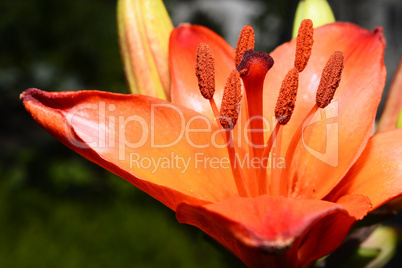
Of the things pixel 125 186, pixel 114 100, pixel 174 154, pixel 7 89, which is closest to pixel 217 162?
pixel 174 154

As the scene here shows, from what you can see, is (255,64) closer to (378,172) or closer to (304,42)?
(304,42)

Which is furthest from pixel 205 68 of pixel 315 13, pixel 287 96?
pixel 315 13

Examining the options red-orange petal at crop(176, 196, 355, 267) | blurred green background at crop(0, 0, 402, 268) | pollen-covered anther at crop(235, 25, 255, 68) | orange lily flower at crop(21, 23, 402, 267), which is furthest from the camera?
blurred green background at crop(0, 0, 402, 268)

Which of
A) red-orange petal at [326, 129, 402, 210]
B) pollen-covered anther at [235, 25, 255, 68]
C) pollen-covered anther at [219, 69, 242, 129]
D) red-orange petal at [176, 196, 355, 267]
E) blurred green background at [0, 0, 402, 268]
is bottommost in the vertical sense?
blurred green background at [0, 0, 402, 268]

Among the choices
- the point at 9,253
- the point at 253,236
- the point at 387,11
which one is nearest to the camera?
the point at 253,236

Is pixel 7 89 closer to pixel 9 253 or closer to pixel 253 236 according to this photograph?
pixel 9 253

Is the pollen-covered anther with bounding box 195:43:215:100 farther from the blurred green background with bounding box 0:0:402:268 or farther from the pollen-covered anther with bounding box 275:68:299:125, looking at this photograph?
the blurred green background with bounding box 0:0:402:268

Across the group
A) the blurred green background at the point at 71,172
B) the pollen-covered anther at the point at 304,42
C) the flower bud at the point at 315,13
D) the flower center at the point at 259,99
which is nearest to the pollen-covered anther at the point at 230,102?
the flower center at the point at 259,99

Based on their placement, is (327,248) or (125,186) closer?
(327,248)

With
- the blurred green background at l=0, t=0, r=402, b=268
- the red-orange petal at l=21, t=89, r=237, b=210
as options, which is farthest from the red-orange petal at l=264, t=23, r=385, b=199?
the blurred green background at l=0, t=0, r=402, b=268
